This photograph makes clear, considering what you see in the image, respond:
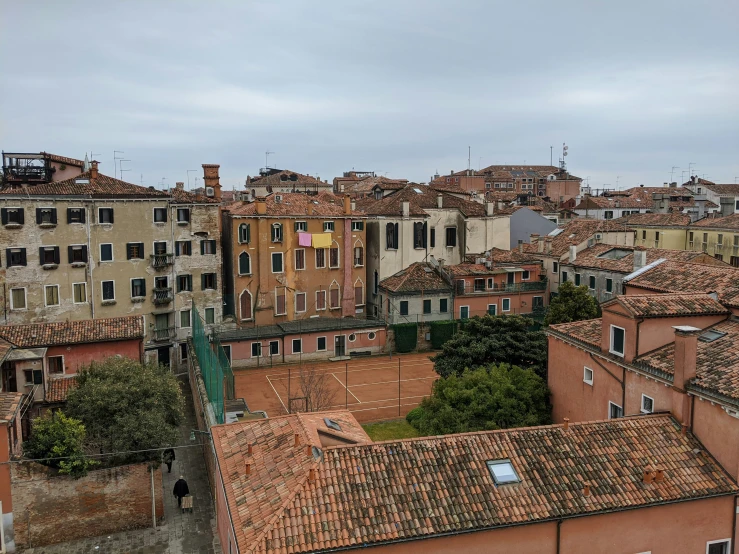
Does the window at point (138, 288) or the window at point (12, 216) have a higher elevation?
the window at point (12, 216)

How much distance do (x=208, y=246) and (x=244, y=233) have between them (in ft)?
8.37

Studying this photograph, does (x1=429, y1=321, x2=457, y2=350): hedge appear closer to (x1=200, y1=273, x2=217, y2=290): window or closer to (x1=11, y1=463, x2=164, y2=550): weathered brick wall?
(x1=200, y1=273, x2=217, y2=290): window

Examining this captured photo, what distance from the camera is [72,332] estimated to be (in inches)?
1051

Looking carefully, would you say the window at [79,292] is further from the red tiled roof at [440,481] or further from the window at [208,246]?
the red tiled roof at [440,481]

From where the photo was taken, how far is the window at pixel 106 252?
1464 inches

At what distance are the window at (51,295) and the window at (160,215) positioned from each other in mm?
7058

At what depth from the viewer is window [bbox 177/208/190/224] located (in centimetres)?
3949

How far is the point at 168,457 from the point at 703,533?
16522mm

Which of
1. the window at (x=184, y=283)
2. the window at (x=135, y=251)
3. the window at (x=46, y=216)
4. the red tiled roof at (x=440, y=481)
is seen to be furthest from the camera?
the window at (x=184, y=283)

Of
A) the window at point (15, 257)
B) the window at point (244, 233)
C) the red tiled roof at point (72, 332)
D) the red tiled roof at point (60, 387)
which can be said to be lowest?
the red tiled roof at point (60, 387)

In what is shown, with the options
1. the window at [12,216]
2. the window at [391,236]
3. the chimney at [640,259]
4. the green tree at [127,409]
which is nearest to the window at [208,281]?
the window at [12,216]

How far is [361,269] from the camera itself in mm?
46812

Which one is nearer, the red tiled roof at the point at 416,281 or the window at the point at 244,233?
the window at the point at 244,233

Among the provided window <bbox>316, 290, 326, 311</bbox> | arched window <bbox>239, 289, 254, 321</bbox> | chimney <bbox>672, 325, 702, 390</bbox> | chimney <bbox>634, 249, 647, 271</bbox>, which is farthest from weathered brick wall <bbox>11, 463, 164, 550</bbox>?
chimney <bbox>634, 249, 647, 271</bbox>
